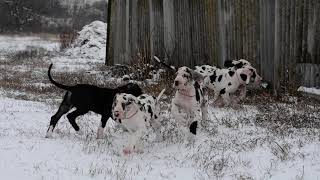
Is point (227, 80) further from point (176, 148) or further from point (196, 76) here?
point (176, 148)

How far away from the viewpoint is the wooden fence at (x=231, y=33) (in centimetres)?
1260

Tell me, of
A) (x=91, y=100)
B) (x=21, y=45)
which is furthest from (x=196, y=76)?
(x=21, y=45)

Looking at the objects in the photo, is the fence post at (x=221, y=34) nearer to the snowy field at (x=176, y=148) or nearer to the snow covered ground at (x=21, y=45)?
the snowy field at (x=176, y=148)

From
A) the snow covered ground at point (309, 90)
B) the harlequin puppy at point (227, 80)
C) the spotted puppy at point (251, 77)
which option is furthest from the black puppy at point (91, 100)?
the snow covered ground at point (309, 90)

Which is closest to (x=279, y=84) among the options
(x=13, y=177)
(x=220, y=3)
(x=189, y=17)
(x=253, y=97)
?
(x=253, y=97)

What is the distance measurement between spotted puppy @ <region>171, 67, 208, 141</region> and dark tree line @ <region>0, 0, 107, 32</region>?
44296 mm

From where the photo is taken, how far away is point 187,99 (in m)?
8.99

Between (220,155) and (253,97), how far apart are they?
18.0ft

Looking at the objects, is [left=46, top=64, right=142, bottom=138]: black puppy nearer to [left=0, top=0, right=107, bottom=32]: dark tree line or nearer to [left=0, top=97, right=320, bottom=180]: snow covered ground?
[left=0, top=97, right=320, bottom=180]: snow covered ground

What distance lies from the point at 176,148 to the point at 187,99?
1.08 m

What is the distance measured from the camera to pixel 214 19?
49.6ft

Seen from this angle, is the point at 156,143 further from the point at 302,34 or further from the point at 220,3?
the point at 220,3

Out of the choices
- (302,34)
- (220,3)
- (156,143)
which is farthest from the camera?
(220,3)

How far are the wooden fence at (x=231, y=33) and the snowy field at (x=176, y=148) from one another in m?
1.34
